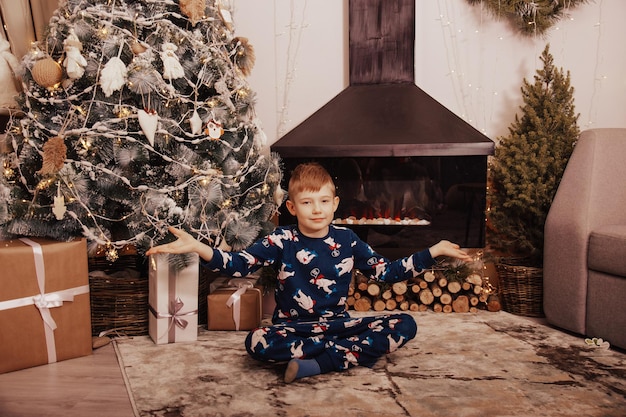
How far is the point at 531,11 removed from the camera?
2891 mm

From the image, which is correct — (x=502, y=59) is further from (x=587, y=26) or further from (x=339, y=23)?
(x=339, y=23)

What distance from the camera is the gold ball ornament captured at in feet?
6.78

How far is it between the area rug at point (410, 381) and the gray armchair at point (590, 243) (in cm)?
11

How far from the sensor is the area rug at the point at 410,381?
1563 millimetres

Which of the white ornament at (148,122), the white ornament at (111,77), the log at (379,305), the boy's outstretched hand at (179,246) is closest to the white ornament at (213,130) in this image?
the white ornament at (148,122)

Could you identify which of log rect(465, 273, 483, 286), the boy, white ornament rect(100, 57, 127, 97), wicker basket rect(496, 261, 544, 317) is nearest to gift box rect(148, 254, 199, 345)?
Answer: the boy

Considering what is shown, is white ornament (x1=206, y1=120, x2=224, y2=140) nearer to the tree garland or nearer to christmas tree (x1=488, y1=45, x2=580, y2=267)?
christmas tree (x1=488, y1=45, x2=580, y2=267)

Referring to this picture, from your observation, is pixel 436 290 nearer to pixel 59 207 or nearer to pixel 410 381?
pixel 410 381

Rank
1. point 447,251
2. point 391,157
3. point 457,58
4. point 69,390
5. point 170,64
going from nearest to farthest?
1. point 69,390
2. point 447,251
3. point 170,64
4. point 391,157
5. point 457,58

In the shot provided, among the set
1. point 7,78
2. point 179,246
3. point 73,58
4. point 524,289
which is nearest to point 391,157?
point 524,289

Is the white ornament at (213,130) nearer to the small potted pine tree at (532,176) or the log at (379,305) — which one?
the log at (379,305)

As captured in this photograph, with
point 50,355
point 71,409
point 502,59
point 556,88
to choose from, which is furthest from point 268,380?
point 502,59

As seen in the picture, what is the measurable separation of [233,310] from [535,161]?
1.57 m

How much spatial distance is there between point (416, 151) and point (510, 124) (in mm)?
807
